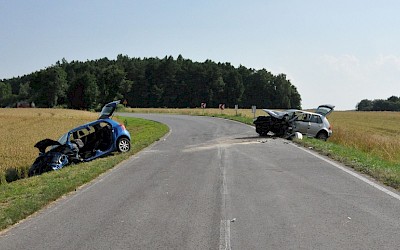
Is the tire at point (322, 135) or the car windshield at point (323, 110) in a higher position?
the car windshield at point (323, 110)

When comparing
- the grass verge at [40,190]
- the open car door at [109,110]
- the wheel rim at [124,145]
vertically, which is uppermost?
the open car door at [109,110]

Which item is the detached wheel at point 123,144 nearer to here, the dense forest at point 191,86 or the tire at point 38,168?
the tire at point 38,168

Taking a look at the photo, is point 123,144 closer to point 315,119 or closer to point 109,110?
point 109,110

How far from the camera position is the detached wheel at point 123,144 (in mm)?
17484

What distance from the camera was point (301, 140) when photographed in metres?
21.3

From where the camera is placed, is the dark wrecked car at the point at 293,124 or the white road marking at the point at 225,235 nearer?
the white road marking at the point at 225,235

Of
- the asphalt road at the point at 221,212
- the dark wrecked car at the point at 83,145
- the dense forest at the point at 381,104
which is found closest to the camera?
the asphalt road at the point at 221,212

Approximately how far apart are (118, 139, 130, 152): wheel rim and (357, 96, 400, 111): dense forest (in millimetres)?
132481

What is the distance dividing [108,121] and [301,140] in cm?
904

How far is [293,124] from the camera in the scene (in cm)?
2356

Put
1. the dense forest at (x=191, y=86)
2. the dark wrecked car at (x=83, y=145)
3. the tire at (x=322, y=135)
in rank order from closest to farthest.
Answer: the dark wrecked car at (x=83, y=145), the tire at (x=322, y=135), the dense forest at (x=191, y=86)

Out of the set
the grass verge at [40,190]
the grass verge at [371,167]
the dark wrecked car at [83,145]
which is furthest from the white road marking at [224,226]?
the dark wrecked car at [83,145]

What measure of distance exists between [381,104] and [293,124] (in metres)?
133

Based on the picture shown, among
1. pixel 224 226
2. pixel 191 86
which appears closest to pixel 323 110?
pixel 224 226
